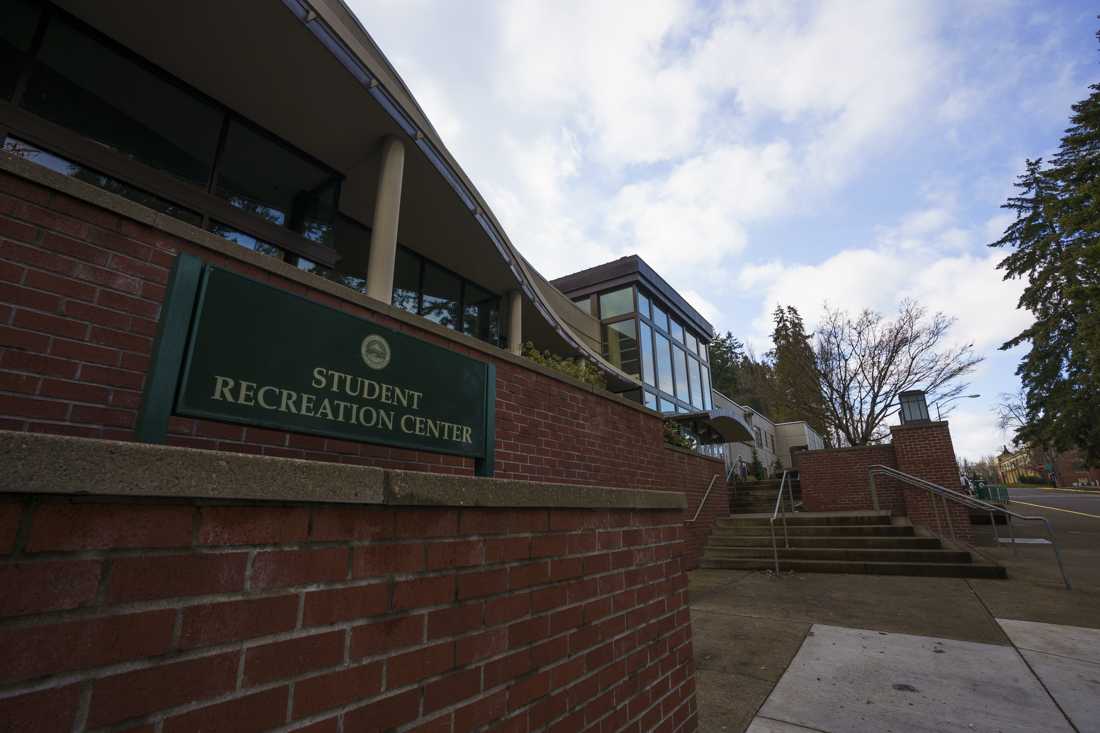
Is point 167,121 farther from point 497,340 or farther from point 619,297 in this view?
point 619,297

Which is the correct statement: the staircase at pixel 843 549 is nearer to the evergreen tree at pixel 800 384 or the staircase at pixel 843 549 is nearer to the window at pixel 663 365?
the window at pixel 663 365

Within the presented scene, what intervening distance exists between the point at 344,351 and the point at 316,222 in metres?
5.53

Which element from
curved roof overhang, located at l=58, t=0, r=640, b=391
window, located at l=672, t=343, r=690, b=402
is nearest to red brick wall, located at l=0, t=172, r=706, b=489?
curved roof overhang, located at l=58, t=0, r=640, b=391

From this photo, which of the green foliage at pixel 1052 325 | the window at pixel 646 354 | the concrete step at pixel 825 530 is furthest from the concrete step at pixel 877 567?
the green foliage at pixel 1052 325

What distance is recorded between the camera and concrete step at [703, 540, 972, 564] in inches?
325

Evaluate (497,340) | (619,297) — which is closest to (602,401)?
(497,340)

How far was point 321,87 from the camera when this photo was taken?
18.5ft

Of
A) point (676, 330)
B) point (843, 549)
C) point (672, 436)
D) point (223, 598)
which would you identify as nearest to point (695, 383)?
point (676, 330)

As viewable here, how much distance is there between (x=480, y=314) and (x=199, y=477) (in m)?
8.66

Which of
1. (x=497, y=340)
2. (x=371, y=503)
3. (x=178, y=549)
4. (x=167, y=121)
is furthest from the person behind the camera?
(x=497, y=340)

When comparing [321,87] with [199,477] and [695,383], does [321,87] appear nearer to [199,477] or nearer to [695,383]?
[199,477]

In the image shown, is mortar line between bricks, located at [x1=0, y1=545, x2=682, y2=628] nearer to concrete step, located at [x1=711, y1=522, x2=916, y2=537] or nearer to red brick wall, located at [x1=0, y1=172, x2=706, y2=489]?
red brick wall, located at [x1=0, y1=172, x2=706, y2=489]

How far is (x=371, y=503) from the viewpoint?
4.79 feet

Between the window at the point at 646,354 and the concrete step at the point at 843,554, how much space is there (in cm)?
848
